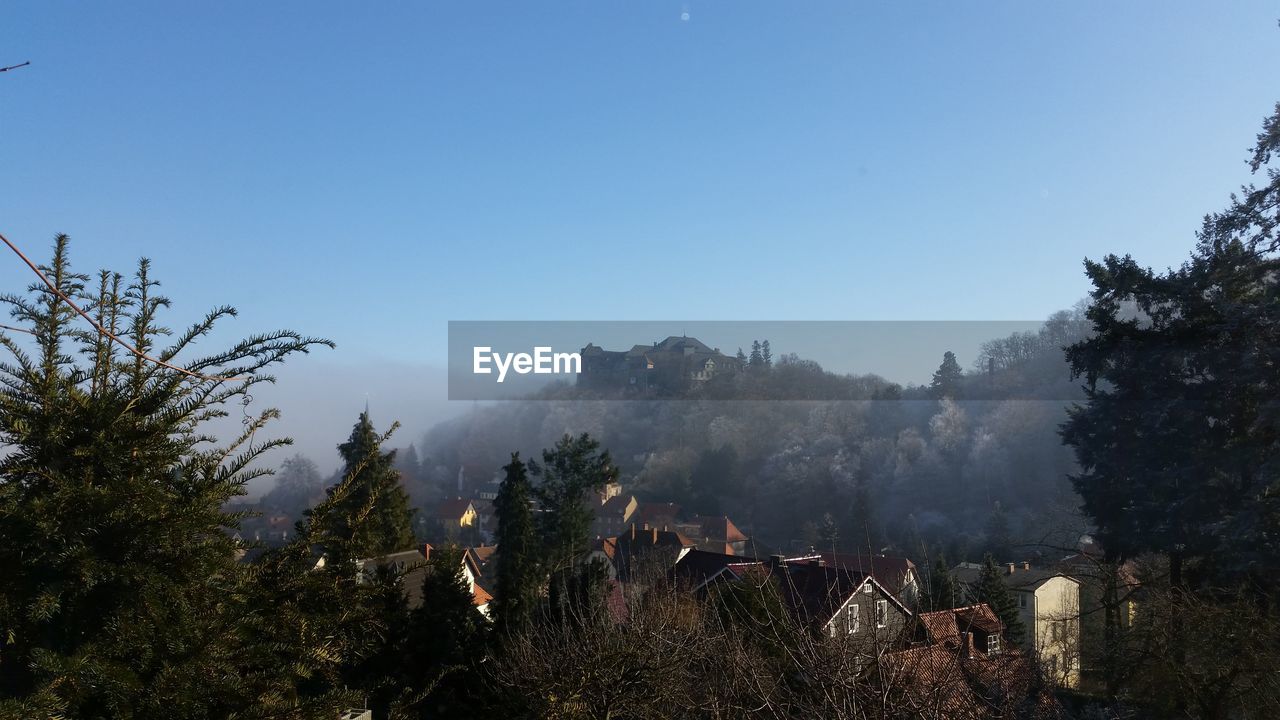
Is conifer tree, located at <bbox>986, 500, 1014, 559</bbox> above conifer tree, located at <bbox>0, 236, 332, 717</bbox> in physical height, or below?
below

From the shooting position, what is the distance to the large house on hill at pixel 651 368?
65688mm

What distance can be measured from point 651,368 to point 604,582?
54015 mm

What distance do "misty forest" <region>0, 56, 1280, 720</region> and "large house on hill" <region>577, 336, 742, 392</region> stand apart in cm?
3175

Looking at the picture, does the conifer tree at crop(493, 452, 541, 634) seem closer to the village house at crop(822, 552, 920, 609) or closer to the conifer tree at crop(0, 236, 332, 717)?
the village house at crop(822, 552, 920, 609)

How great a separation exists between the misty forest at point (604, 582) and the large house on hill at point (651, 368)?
31.7 m

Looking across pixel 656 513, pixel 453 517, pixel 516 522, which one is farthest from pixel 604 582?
pixel 453 517

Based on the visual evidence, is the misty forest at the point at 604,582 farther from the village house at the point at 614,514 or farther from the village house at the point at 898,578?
the village house at the point at 614,514

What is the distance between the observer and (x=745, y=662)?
4516 mm

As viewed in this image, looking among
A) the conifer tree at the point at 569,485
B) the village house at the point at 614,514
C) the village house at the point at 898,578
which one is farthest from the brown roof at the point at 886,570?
the village house at the point at 614,514

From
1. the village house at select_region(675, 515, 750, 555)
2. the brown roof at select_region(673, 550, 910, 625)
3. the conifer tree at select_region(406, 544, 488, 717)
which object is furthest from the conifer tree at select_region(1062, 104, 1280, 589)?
the village house at select_region(675, 515, 750, 555)

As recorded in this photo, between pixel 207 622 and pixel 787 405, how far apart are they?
2391 inches

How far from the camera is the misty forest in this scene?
2365mm

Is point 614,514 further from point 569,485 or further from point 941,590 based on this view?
point 941,590

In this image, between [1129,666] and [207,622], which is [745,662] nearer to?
[207,622]
